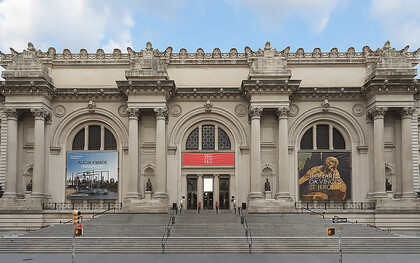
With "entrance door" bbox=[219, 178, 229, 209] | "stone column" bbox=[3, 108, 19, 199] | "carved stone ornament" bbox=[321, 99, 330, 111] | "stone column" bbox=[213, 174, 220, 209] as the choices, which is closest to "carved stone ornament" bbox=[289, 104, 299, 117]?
"carved stone ornament" bbox=[321, 99, 330, 111]

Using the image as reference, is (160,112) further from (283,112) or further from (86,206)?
(86,206)

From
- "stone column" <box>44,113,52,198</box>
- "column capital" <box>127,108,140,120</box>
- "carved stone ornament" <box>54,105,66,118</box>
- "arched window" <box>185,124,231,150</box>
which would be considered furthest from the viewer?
"arched window" <box>185,124,231,150</box>

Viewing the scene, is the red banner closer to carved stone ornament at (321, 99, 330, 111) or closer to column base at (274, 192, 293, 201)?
column base at (274, 192, 293, 201)

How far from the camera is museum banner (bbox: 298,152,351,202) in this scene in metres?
44.5

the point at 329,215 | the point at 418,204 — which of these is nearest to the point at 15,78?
the point at 329,215

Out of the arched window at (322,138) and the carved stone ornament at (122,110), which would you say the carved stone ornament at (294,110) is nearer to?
the arched window at (322,138)

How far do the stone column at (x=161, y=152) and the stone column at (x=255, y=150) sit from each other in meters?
7.49

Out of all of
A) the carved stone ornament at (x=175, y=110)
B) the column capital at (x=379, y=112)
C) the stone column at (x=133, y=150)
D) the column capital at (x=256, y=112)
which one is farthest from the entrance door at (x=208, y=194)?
the column capital at (x=379, y=112)

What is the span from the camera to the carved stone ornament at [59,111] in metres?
45.3

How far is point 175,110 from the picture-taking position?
45.5 metres

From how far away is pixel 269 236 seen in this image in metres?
32.5

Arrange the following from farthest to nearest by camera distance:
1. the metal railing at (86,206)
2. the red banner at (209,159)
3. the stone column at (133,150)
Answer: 1. the red banner at (209,159)
2. the metal railing at (86,206)
3. the stone column at (133,150)

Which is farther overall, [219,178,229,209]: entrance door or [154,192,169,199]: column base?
[219,178,229,209]: entrance door

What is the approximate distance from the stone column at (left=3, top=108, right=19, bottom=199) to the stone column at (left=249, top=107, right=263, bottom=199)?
20.3 m
